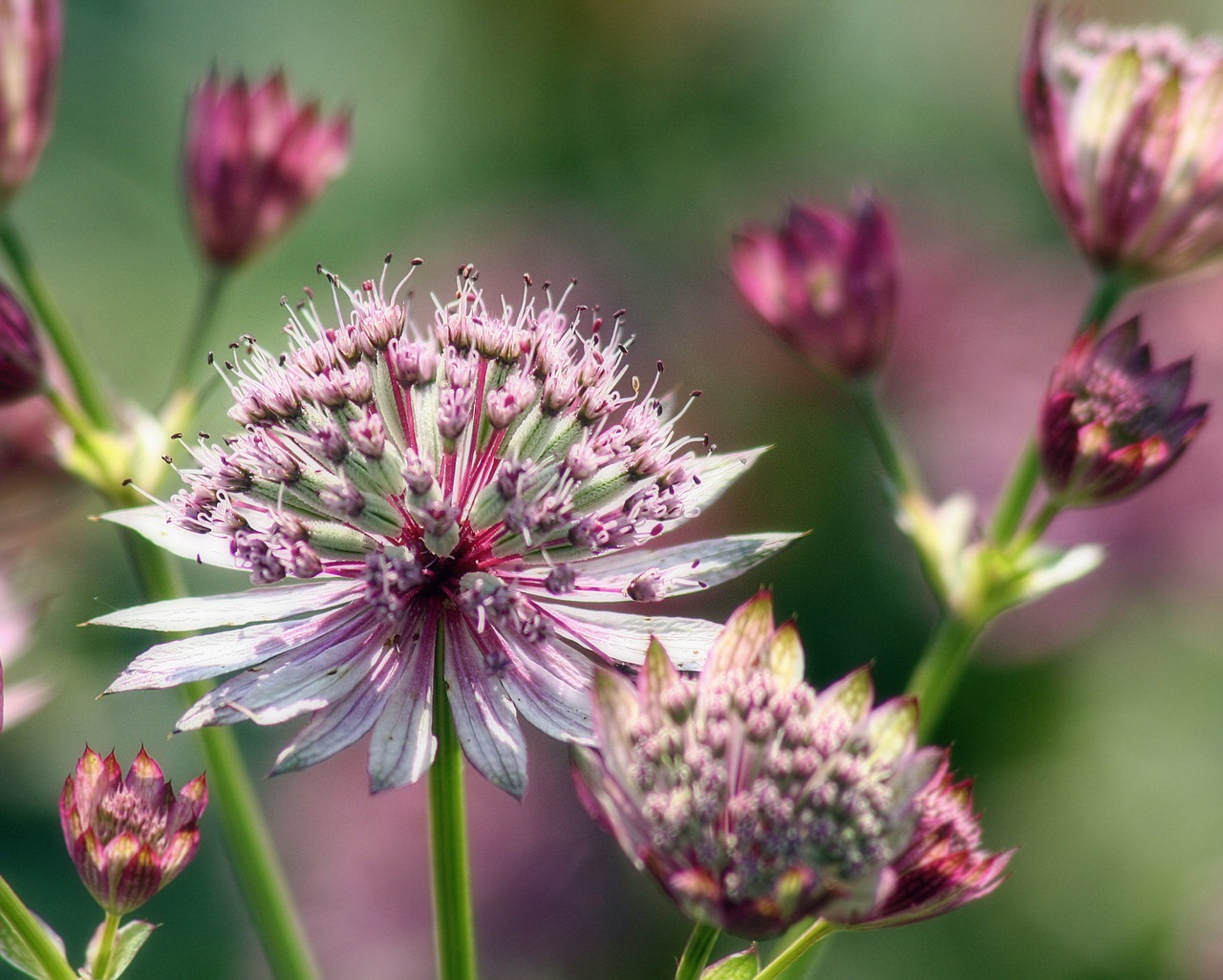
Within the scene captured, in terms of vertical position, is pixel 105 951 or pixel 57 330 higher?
pixel 57 330

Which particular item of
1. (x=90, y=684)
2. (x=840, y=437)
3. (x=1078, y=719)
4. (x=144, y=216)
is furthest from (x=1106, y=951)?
(x=144, y=216)

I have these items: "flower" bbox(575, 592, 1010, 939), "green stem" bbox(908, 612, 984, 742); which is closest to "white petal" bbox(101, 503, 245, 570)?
"flower" bbox(575, 592, 1010, 939)

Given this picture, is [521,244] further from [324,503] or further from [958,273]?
[324,503]

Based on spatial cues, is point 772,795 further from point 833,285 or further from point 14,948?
point 833,285

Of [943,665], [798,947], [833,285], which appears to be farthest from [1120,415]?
[798,947]

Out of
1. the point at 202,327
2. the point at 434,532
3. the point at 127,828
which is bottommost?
the point at 127,828
